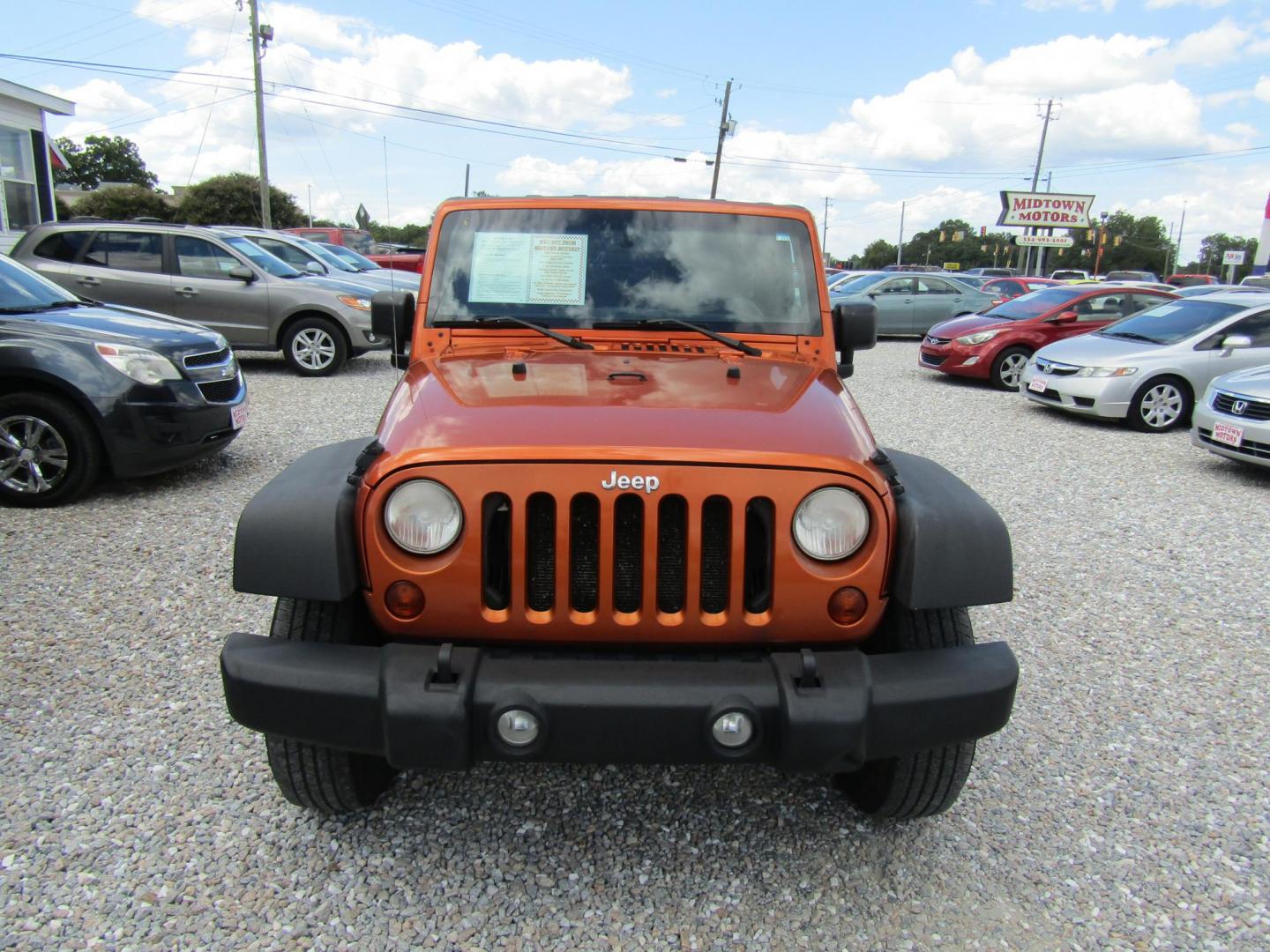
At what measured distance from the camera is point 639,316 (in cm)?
329

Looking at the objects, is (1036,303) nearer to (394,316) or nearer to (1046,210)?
(394,316)

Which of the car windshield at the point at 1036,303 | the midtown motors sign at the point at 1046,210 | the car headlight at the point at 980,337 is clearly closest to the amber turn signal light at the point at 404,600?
the car headlight at the point at 980,337

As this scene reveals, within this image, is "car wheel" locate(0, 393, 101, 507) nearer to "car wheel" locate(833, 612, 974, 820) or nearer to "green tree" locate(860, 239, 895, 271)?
"car wheel" locate(833, 612, 974, 820)

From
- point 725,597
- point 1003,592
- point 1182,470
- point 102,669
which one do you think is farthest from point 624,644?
point 1182,470

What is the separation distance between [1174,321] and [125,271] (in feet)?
38.8

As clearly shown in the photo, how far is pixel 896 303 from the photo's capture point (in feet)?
60.1

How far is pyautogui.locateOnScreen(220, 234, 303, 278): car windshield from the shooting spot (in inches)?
429

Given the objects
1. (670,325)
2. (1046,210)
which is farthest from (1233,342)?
(1046,210)

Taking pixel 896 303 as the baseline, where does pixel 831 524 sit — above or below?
below

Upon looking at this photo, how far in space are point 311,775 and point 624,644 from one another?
3.12 feet

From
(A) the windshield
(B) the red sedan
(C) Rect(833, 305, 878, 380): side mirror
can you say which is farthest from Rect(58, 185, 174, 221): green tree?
(C) Rect(833, 305, 878, 380): side mirror

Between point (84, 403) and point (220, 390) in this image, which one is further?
point (220, 390)

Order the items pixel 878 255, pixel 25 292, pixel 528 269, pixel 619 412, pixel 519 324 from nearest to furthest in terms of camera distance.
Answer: pixel 619 412, pixel 519 324, pixel 528 269, pixel 25 292, pixel 878 255

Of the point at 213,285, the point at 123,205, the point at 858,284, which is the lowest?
the point at 213,285
